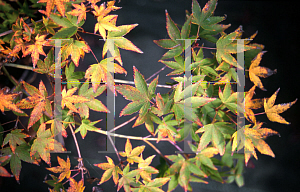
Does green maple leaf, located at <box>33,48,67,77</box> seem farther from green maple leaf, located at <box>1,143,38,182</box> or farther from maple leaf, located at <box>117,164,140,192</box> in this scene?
maple leaf, located at <box>117,164,140,192</box>

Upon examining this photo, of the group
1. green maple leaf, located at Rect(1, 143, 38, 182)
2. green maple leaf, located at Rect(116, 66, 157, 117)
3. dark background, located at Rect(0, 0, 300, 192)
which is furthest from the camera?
dark background, located at Rect(0, 0, 300, 192)

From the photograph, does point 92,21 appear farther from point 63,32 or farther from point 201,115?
point 201,115

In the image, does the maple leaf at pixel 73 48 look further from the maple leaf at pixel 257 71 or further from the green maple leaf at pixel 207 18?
the maple leaf at pixel 257 71

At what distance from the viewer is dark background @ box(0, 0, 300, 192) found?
79 cm

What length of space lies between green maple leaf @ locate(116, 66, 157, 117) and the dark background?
0.37m

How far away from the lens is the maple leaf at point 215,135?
455 millimetres

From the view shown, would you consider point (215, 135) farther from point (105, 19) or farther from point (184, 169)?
point (105, 19)

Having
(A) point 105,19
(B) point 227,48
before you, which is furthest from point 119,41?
(B) point 227,48

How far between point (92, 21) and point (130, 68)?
293mm

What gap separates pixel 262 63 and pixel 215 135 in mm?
603

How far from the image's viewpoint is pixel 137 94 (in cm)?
41

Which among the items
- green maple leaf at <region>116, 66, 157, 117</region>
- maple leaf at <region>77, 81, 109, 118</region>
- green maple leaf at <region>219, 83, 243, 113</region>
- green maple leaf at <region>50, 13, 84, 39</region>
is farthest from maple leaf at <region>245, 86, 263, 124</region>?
green maple leaf at <region>50, 13, 84, 39</region>

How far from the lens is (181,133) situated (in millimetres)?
503

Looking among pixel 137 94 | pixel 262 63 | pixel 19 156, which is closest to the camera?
pixel 137 94
